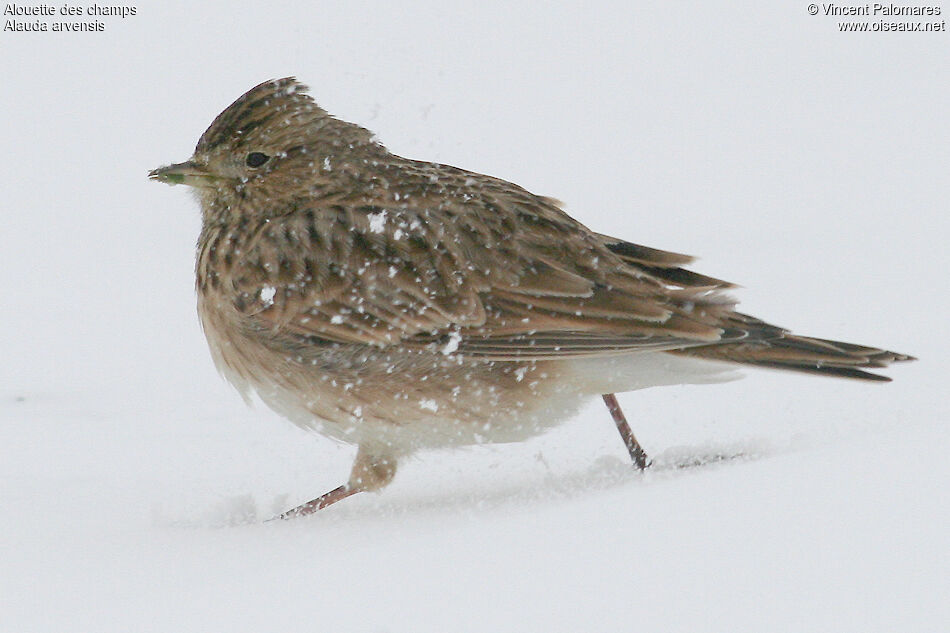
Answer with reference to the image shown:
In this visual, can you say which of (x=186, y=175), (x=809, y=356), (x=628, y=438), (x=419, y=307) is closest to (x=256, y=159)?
(x=186, y=175)

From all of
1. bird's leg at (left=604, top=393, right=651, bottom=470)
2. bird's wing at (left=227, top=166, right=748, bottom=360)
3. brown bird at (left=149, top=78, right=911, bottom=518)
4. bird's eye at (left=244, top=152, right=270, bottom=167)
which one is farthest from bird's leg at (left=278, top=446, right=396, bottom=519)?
bird's eye at (left=244, top=152, right=270, bottom=167)

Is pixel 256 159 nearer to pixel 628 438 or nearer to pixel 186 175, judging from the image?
pixel 186 175

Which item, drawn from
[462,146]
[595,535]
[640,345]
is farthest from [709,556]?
[462,146]

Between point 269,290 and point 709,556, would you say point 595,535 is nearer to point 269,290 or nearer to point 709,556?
point 709,556

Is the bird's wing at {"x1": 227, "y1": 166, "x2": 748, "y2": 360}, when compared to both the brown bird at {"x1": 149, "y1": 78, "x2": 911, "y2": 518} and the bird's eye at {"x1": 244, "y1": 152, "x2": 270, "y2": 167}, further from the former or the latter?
the bird's eye at {"x1": 244, "y1": 152, "x2": 270, "y2": 167}

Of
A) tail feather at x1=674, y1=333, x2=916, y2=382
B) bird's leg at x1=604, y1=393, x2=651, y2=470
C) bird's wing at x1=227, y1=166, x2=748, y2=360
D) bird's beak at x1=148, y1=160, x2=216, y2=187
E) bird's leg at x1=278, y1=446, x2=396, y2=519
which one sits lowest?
bird's leg at x1=278, y1=446, x2=396, y2=519

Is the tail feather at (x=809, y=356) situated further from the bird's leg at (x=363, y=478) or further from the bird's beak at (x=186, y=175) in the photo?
the bird's beak at (x=186, y=175)
